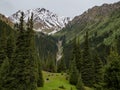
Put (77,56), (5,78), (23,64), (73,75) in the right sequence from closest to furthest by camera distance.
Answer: (23,64)
(5,78)
(73,75)
(77,56)

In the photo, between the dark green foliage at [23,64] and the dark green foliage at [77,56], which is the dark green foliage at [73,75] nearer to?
the dark green foliage at [77,56]

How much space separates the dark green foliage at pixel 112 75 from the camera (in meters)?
20.8

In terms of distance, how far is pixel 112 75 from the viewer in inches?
824

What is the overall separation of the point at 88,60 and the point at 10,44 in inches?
1064

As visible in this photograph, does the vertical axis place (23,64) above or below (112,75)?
above

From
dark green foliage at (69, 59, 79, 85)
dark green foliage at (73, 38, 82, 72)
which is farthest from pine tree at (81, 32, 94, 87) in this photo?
A: dark green foliage at (69, 59, 79, 85)

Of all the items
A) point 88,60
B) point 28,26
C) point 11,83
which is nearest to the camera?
point 11,83

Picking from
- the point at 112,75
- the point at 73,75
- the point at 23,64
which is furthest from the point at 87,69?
the point at 112,75

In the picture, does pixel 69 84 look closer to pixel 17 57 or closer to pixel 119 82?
pixel 17 57

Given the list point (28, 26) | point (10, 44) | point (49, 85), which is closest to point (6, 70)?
point (28, 26)

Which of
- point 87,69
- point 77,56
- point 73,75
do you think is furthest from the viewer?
point 77,56

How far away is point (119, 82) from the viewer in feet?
68.3

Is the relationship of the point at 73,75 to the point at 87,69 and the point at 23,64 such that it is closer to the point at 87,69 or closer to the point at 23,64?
the point at 87,69

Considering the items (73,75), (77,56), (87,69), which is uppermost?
(77,56)
